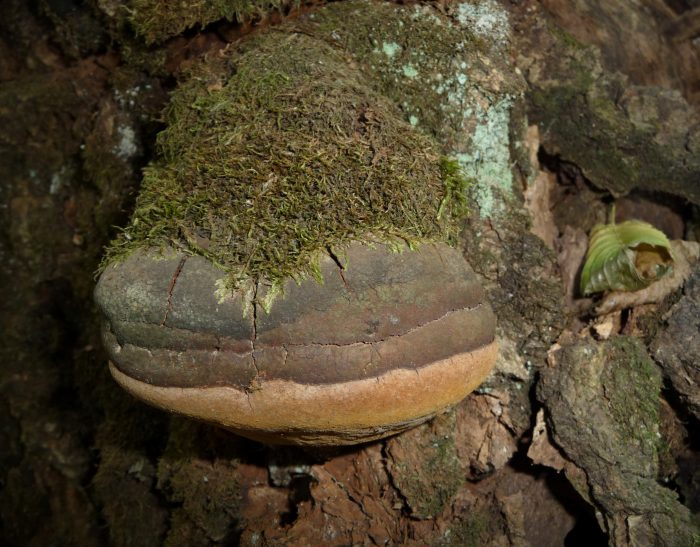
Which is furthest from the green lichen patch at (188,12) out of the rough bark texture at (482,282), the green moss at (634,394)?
the green moss at (634,394)

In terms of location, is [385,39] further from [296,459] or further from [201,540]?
[201,540]

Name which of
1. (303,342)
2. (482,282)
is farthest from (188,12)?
(482,282)

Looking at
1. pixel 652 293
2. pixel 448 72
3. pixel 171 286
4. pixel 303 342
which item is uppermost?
pixel 448 72

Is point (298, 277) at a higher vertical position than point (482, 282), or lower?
higher

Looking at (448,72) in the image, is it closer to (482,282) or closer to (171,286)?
(482,282)

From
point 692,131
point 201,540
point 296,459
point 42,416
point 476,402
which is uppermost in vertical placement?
point 692,131

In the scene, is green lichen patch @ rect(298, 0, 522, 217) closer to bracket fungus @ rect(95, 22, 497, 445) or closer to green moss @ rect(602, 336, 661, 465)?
bracket fungus @ rect(95, 22, 497, 445)

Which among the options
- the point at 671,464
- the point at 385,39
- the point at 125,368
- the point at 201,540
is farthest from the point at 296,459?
the point at 385,39

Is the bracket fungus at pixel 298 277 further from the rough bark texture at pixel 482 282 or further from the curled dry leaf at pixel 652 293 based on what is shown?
the curled dry leaf at pixel 652 293
